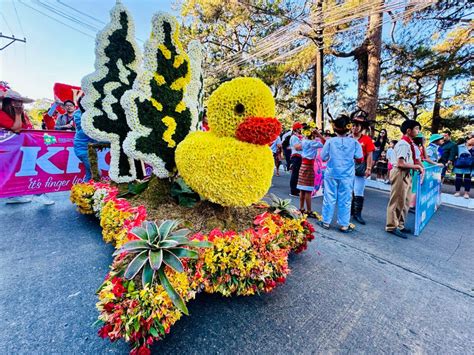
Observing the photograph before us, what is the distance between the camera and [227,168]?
1.77m

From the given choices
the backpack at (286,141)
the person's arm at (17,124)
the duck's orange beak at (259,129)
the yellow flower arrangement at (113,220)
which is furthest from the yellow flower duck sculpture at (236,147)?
the backpack at (286,141)

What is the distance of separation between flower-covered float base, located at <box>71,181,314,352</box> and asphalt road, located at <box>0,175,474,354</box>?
192 millimetres

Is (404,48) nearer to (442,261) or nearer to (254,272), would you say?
(442,261)

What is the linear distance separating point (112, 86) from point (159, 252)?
2.35 metres

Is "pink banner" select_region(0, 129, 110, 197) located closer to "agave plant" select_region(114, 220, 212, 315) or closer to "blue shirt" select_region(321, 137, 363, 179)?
"agave plant" select_region(114, 220, 212, 315)

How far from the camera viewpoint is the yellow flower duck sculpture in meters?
1.75

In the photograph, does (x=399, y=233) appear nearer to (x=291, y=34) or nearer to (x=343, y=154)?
(x=343, y=154)

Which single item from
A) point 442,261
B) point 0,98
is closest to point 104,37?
point 0,98

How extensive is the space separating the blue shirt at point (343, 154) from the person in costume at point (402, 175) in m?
0.57

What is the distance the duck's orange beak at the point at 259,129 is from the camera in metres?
1.70

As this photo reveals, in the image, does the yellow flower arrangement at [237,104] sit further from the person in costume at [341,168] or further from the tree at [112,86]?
the person in costume at [341,168]

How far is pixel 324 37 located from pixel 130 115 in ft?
30.8

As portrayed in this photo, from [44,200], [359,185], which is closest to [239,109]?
[359,185]

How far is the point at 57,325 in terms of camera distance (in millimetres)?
1459
